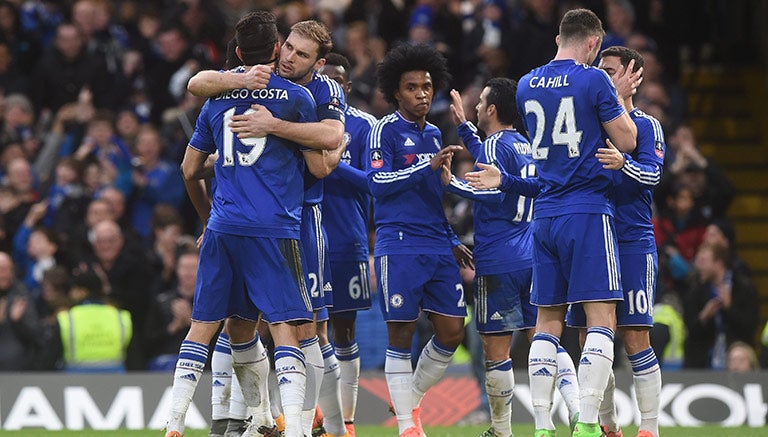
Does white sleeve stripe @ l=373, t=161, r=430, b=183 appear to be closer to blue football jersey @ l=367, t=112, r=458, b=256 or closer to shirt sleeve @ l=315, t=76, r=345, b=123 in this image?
blue football jersey @ l=367, t=112, r=458, b=256

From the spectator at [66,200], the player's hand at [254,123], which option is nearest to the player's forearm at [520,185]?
the player's hand at [254,123]

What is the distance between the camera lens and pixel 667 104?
1862cm

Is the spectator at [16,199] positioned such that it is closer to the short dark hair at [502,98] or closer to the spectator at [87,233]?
the spectator at [87,233]

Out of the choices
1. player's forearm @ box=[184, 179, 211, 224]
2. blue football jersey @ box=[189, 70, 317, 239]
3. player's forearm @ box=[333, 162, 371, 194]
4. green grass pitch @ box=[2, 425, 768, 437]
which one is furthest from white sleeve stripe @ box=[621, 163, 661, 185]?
green grass pitch @ box=[2, 425, 768, 437]

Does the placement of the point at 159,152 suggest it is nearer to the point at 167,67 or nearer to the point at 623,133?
the point at 167,67

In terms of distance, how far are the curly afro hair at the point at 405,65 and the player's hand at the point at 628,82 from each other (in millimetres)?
1781

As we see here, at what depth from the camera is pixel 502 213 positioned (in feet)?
36.3

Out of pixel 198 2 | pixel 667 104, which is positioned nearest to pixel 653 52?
pixel 667 104

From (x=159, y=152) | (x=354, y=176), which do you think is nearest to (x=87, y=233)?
(x=159, y=152)

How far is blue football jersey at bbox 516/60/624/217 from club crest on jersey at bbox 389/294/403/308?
1545 mm

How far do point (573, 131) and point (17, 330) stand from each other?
8560mm

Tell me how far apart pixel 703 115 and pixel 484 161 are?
12.4 metres

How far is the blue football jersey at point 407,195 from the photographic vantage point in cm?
1095

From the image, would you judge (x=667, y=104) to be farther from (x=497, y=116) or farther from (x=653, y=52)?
(x=497, y=116)
